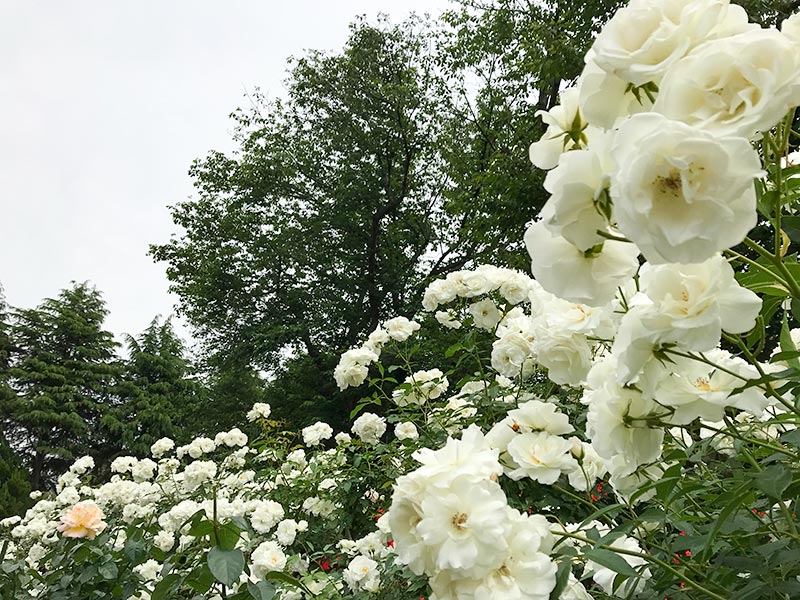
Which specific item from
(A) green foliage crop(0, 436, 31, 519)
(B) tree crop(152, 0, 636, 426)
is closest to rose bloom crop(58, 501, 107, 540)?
(A) green foliage crop(0, 436, 31, 519)

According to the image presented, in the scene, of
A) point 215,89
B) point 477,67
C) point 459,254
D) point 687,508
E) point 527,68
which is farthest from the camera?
point 215,89

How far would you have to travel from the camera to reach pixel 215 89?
14.4 m

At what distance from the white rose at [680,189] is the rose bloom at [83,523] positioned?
1.51 meters

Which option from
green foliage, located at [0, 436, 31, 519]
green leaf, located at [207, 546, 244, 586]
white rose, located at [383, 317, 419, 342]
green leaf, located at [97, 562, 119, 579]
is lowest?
green leaf, located at [207, 546, 244, 586]

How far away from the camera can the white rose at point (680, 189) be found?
1.39ft

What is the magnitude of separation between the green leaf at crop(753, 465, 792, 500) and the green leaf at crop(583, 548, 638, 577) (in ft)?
0.55

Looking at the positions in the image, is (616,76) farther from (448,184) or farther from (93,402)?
(93,402)

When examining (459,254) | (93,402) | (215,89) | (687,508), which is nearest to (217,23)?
(215,89)

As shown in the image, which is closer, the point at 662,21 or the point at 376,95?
the point at 662,21

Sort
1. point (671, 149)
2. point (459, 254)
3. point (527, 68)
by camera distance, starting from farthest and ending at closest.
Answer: point (459, 254)
point (527, 68)
point (671, 149)

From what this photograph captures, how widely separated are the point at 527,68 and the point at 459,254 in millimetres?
5798

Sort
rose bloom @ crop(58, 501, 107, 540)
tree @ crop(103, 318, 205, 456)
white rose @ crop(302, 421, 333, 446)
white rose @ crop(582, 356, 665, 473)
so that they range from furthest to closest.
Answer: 1. tree @ crop(103, 318, 205, 456)
2. white rose @ crop(302, 421, 333, 446)
3. rose bloom @ crop(58, 501, 107, 540)
4. white rose @ crop(582, 356, 665, 473)

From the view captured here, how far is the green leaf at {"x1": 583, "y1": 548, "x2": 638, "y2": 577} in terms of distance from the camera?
0.65m

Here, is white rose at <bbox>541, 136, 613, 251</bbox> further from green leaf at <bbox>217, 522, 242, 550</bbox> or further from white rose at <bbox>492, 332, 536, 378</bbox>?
white rose at <bbox>492, 332, 536, 378</bbox>
